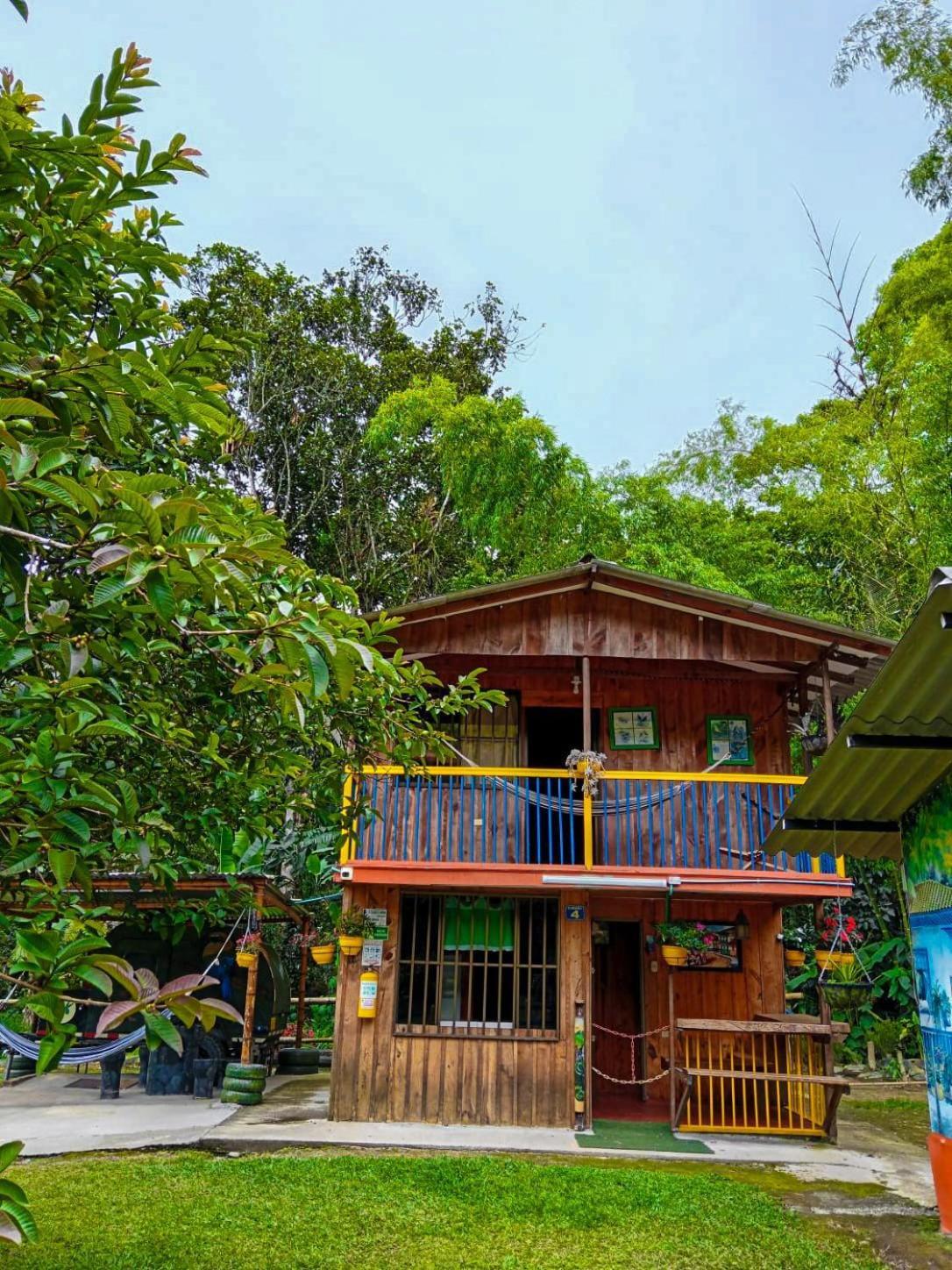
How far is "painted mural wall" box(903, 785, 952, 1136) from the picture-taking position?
4.80m

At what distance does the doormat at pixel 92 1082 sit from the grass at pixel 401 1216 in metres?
4.37

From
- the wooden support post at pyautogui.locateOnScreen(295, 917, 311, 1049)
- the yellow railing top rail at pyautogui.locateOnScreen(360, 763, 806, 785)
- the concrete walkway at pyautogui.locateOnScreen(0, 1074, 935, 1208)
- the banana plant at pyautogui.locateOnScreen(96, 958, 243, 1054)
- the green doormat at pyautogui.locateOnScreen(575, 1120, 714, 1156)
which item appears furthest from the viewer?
the wooden support post at pyautogui.locateOnScreen(295, 917, 311, 1049)

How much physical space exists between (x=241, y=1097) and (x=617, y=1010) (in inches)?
170

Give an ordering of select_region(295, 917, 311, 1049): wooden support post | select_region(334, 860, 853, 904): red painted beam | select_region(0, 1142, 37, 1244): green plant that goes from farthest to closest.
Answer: select_region(295, 917, 311, 1049): wooden support post < select_region(334, 860, 853, 904): red painted beam < select_region(0, 1142, 37, 1244): green plant

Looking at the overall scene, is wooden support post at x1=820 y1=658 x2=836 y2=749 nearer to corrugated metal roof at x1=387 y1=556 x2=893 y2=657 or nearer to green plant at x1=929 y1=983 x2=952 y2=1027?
corrugated metal roof at x1=387 y1=556 x2=893 y2=657

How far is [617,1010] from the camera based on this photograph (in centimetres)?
1069

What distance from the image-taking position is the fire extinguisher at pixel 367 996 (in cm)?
868

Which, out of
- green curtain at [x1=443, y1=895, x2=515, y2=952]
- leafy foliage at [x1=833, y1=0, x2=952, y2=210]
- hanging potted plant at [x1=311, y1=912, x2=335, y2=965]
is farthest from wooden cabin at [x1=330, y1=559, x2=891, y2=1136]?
leafy foliage at [x1=833, y1=0, x2=952, y2=210]

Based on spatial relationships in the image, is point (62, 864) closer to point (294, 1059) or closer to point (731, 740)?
point (731, 740)

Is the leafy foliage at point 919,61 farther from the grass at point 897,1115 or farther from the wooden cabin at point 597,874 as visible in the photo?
the grass at point 897,1115

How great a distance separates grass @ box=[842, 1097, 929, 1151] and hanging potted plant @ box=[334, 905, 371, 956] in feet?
17.7

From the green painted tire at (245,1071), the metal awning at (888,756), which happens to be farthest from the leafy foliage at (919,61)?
the green painted tire at (245,1071)

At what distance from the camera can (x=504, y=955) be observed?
9.16 m

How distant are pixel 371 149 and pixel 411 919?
31.5 ft
